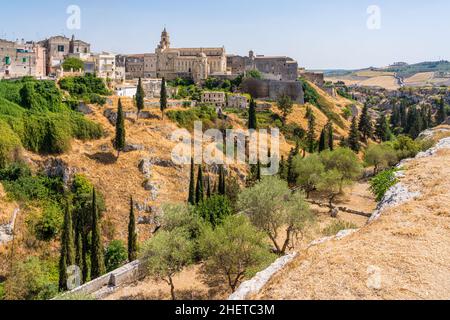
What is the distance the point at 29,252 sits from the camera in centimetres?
3059

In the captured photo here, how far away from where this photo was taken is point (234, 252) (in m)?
20.3

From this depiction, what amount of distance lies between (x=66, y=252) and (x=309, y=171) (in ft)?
73.8

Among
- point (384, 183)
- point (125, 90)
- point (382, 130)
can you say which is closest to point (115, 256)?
point (384, 183)

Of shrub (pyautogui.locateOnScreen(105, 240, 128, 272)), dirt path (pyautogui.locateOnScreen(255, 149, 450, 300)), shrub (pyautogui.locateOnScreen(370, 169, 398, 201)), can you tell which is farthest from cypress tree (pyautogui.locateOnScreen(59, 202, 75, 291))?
shrub (pyautogui.locateOnScreen(370, 169, 398, 201))

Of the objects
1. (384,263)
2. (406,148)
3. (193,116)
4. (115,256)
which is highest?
(193,116)

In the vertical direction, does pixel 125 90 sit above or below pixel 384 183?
above

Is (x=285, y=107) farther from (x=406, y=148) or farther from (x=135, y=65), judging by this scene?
(x=135, y=65)

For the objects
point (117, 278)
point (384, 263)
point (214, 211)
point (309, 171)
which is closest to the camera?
point (384, 263)

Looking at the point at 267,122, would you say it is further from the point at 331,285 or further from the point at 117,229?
the point at 331,285

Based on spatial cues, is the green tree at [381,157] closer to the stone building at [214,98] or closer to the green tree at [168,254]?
the stone building at [214,98]

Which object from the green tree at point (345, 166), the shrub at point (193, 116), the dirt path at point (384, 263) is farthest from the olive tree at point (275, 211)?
the shrub at point (193, 116)

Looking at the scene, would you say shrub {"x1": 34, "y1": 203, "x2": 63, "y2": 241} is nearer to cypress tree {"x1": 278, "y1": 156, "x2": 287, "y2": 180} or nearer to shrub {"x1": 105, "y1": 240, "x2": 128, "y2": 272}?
shrub {"x1": 105, "y1": 240, "x2": 128, "y2": 272}

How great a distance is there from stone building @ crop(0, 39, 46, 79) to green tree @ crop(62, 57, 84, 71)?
10.9ft
